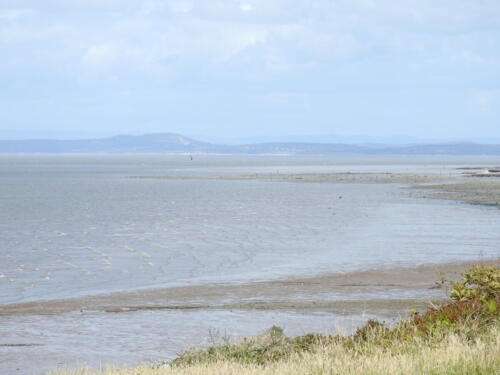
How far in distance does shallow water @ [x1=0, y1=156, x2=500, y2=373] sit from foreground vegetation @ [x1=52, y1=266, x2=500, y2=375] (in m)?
3.26

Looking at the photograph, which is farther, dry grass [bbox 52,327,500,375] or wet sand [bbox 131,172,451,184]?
wet sand [bbox 131,172,451,184]

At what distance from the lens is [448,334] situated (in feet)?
41.2

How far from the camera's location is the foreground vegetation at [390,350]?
10.5m

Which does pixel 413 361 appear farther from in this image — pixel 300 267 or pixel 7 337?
pixel 300 267

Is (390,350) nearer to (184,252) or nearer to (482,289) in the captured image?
(482,289)

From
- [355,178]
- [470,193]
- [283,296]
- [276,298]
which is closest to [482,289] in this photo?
[276,298]

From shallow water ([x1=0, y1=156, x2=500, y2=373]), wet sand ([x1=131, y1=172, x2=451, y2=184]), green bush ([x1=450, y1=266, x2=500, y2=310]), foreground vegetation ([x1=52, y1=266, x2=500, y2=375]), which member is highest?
green bush ([x1=450, y1=266, x2=500, y2=310])

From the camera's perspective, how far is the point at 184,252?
31.9 m

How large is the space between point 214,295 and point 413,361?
11.7 meters

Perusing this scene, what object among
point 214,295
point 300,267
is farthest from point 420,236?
point 214,295

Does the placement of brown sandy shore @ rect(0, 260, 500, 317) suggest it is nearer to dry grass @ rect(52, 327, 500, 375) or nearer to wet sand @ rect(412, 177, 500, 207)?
dry grass @ rect(52, 327, 500, 375)

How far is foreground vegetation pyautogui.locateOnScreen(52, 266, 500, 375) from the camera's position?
34.5ft

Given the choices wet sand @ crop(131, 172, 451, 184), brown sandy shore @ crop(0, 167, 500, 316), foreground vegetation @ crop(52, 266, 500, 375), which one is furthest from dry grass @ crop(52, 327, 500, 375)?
wet sand @ crop(131, 172, 451, 184)

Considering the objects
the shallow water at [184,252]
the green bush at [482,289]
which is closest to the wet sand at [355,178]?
the shallow water at [184,252]
